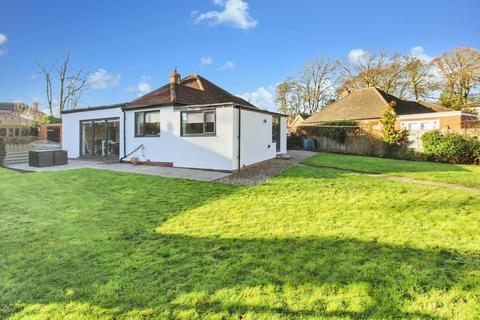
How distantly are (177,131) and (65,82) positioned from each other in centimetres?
3136

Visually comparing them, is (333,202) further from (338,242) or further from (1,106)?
(1,106)

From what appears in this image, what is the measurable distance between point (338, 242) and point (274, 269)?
137 centimetres

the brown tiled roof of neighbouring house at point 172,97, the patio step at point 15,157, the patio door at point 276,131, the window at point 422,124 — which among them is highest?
the brown tiled roof of neighbouring house at point 172,97

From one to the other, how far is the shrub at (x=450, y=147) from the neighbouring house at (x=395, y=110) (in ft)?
10.6

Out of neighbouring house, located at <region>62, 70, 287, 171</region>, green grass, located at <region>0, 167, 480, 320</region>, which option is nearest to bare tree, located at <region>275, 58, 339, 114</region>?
neighbouring house, located at <region>62, 70, 287, 171</region>

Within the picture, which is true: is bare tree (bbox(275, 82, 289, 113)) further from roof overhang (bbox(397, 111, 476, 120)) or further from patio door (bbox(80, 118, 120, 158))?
patio door (bbox(80, 118, 120, 158))

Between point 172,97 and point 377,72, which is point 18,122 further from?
point 377,72

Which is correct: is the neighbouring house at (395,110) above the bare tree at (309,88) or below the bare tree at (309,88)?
below

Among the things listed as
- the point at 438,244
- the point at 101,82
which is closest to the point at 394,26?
the point at 438,244

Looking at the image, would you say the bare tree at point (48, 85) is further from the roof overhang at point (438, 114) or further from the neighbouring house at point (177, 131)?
the roof overhang at point (438, 114)

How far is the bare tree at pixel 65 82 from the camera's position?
34.9 meters

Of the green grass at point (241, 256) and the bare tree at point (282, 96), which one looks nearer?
the green grass at point (241, 256)

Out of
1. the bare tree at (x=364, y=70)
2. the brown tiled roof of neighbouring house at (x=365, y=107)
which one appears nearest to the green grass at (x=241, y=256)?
the brown tiled roof of neighbouring house at (x=365, y=107)

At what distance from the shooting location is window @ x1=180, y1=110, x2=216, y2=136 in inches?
467
